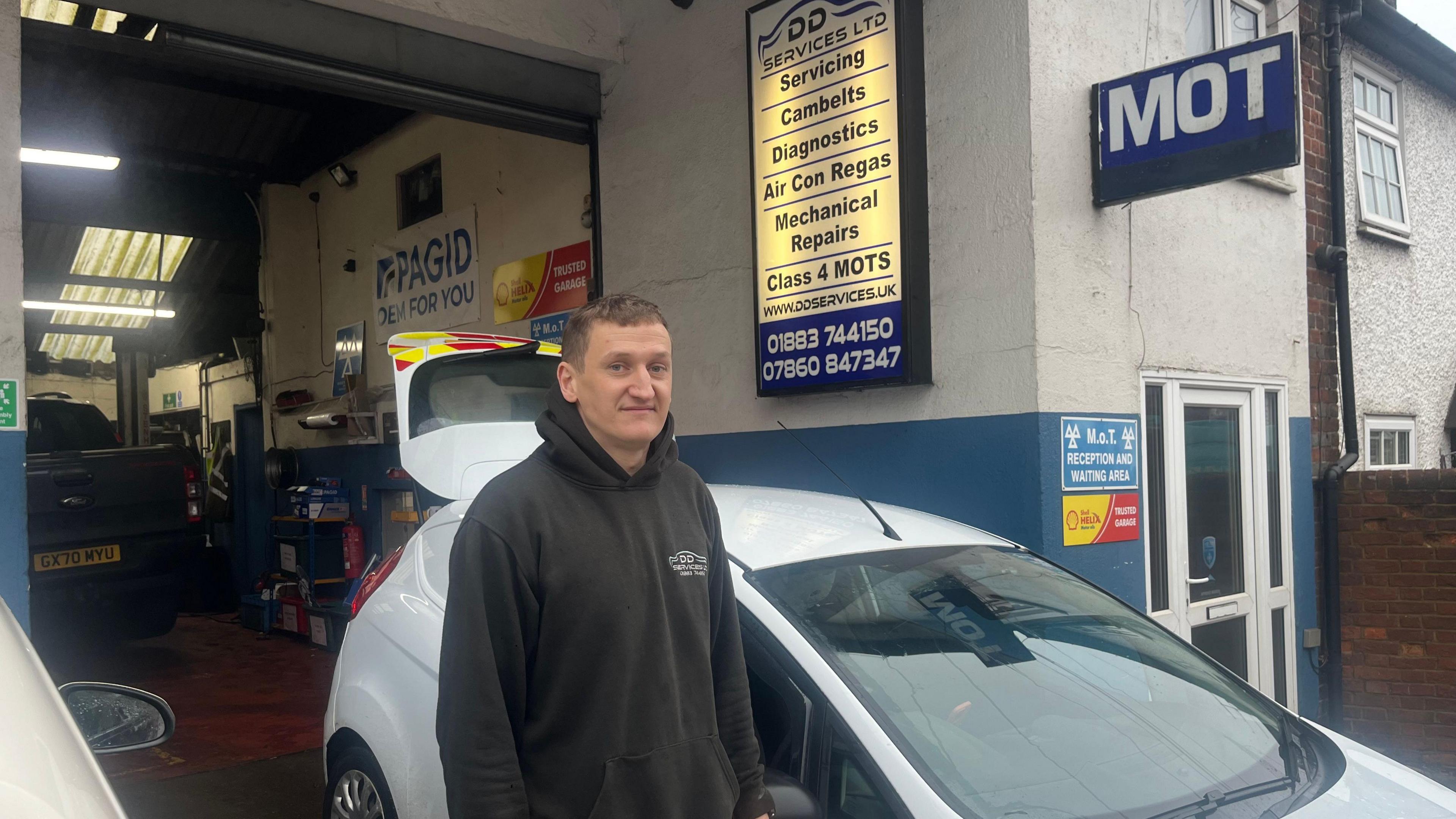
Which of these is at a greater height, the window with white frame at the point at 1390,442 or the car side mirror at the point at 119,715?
the window with white frame at the point at 1390,442

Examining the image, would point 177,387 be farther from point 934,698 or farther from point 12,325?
point 934,698

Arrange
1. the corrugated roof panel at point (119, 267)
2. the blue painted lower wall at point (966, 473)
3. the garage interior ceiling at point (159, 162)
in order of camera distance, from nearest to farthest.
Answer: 1. the blue painted lower wall at point (966, 473)
2. the garage interior ceiling at point (159, 162)
3. the corrugated roof panel at point (119, 267)

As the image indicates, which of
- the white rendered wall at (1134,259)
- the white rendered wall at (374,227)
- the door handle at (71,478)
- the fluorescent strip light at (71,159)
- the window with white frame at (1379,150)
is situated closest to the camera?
the white rendered wall at (1134,259)

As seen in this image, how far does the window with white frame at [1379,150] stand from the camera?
7992mm

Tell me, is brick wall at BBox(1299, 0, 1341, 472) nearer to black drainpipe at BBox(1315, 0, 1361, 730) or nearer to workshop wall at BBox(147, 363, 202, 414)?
black drainpipe at BBox(1315, 0, 1361, 730)

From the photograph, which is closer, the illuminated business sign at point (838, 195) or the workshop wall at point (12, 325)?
the workshop wall at point (12, 325)

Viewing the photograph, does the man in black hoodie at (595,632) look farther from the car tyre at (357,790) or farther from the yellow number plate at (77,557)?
the yellow number plate at (77,557)

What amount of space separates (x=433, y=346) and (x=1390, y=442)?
282 inches

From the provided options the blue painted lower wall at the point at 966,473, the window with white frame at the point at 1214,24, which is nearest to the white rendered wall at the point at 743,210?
the blue painted lower wall at the point at 966,473

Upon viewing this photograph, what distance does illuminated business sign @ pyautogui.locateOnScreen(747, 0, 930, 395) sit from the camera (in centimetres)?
520

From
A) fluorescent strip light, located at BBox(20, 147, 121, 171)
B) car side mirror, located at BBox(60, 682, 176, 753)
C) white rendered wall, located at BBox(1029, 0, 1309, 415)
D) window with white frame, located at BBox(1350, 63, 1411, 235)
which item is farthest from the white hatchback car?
fluorescent strip light, located at BBox(20, 147, 121, 171)

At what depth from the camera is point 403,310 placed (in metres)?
10.1

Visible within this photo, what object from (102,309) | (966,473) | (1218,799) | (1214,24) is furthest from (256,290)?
(1218,799)

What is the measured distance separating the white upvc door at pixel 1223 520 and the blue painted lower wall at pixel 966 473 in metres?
0.18
